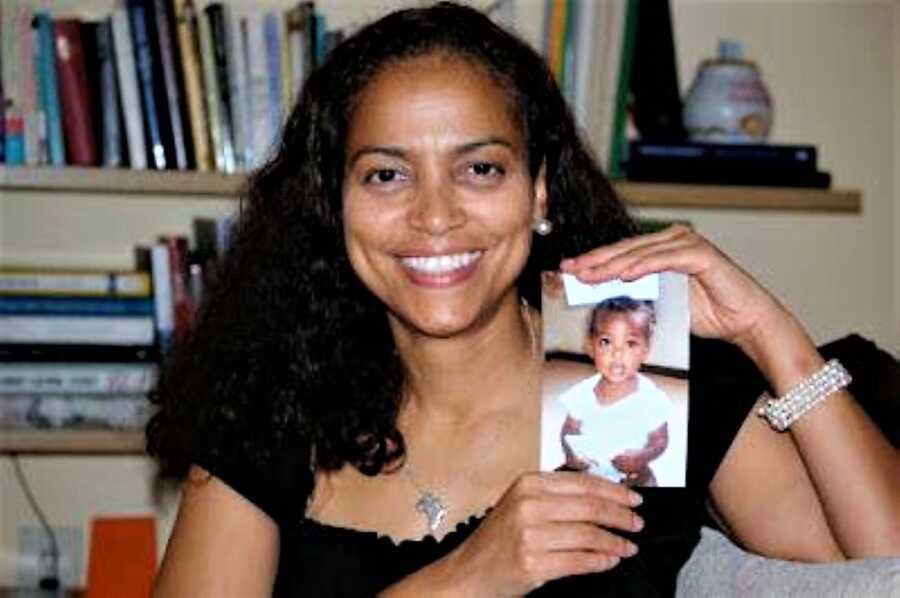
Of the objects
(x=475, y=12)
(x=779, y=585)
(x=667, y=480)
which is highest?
(x=475, y=12)

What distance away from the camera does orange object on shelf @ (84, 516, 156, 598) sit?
2.39 m

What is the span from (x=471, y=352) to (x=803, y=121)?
4.38 ft

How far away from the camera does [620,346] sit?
1387 millimetres

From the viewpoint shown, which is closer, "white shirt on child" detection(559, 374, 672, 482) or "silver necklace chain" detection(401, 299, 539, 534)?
"white shirt on child" detection(559, 374, 672, 482)

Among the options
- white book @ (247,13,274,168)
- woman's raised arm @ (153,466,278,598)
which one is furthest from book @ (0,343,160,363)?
woman's raised arm @ (153,466,278,598)

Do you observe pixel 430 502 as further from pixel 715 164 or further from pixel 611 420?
pixel 715 164

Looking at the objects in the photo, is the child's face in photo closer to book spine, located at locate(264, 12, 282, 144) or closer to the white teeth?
the white teeth

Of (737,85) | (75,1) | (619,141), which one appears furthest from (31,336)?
(737,85)

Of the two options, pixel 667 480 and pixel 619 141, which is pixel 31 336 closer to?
pixel 619 141

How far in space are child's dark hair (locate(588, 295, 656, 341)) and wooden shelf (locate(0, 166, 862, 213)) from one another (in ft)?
3.27

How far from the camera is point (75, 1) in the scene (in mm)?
2541

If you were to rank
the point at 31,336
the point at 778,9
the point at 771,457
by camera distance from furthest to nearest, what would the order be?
the point at 778,9
the point at 31,336
the point at 771,457

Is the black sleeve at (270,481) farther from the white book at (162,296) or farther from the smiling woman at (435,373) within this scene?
the white book at (162,296)

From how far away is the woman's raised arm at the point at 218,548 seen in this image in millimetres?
1637
